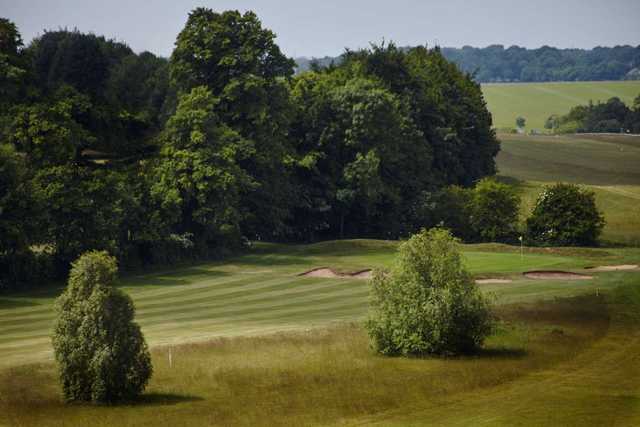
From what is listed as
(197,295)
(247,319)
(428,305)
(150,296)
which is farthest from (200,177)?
(428,305)

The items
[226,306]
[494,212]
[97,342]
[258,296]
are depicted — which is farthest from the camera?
[494,212]

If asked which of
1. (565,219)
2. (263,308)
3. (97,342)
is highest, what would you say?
(565,219)

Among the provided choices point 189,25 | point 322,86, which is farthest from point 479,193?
point 189,25

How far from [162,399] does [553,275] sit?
41.5m

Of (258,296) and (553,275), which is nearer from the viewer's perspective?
(258,296)

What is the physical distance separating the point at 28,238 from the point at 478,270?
29560mm

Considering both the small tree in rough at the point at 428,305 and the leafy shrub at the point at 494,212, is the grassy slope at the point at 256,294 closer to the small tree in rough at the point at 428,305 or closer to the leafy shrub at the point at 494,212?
the small tree in rough at the point at 428,305

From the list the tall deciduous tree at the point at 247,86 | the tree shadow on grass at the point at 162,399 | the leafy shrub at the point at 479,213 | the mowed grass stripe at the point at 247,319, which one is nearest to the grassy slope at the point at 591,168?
the leafy shrub at the point at 479,213

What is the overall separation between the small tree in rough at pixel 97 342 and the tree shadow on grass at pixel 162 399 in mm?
450

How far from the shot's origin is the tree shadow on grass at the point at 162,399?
40844 millimetres

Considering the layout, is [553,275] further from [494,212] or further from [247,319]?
[494,212]

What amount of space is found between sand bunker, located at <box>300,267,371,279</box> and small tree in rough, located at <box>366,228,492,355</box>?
25841 millimetres

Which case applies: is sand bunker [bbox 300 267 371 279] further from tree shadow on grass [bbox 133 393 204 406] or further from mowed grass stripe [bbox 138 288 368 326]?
tree shadow on grass [bbox 133 393 204 406]

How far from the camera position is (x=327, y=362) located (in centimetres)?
4794
